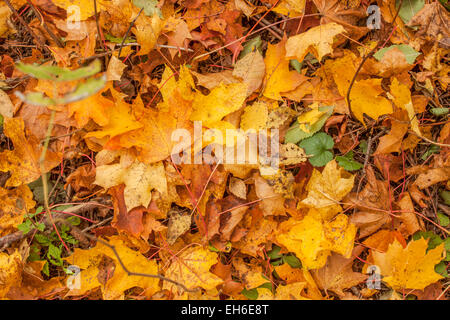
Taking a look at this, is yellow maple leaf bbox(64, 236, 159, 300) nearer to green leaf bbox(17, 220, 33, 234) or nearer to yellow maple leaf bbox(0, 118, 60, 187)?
green leaf bbox(17, 220, 33, 234)

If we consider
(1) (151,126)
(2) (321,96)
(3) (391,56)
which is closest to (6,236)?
(1) (151,126)

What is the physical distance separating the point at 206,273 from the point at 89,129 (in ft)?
2.42

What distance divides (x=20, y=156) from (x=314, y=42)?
123cm

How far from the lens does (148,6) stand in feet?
4.37

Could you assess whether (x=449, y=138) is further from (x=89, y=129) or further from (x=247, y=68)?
(x=89, y=129)

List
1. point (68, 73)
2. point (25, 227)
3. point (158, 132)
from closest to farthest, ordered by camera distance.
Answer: point (68, 73) → point (158, 132) → point (25, 227)

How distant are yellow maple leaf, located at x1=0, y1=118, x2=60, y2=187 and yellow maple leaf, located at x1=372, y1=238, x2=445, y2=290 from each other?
55.8 inches

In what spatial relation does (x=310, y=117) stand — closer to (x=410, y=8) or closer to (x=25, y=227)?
(x=410, y=8)

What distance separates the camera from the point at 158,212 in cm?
130

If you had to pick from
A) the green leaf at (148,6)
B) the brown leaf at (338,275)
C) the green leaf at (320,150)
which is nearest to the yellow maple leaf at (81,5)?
the green leaf at (148,6)

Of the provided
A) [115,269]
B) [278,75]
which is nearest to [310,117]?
[278,75]

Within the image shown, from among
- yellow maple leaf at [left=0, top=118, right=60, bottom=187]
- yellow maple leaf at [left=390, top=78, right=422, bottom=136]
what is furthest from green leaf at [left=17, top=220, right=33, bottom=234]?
yellow maple leaf at [left=390, top=78, right=422, bottom=136]

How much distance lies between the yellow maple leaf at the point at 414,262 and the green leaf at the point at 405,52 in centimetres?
69

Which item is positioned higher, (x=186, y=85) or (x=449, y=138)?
(x=186, y=85)
